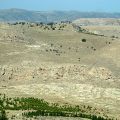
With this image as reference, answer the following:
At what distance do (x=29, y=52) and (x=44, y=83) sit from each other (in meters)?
11.6

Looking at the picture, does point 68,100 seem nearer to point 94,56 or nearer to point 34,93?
point 34,93

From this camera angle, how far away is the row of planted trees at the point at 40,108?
34.5 metres

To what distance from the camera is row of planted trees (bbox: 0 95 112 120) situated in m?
34.5

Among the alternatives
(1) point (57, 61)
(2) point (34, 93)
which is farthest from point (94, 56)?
Answer: (2) point (34, 93)

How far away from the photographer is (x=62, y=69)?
5462 cm

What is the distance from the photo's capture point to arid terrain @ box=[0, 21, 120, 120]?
1773 inches

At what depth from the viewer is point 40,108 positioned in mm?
37688

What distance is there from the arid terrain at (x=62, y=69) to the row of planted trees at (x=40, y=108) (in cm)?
200

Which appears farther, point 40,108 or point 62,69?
point 62,69

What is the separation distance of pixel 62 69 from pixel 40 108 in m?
17.3

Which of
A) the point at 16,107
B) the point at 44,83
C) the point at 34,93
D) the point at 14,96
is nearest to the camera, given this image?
the point at 16,107

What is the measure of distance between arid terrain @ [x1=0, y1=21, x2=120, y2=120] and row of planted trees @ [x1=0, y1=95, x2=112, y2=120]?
2.00 meters

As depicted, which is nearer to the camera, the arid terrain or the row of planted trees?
the row of planted trees

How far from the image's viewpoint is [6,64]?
5522 cm
